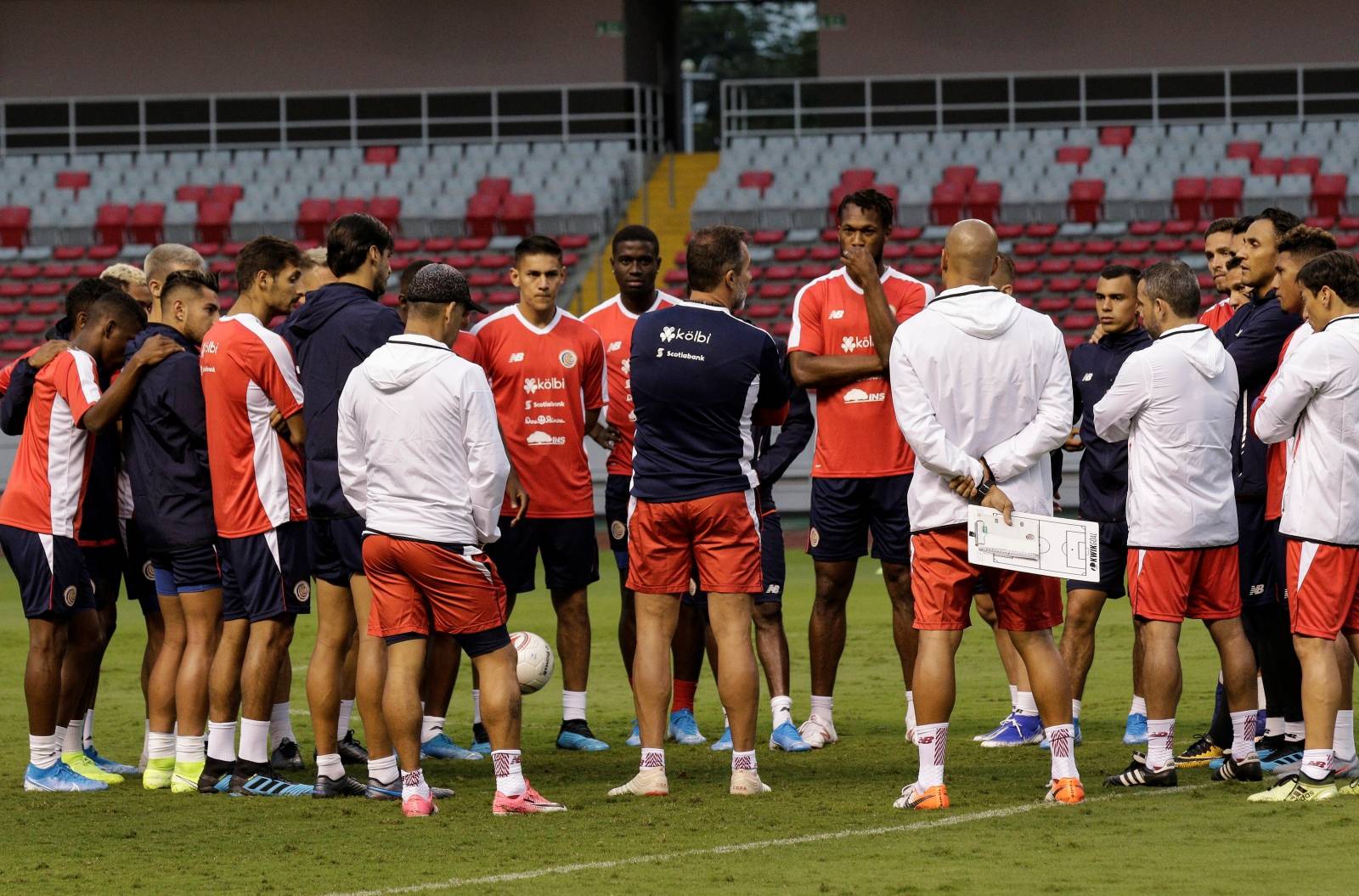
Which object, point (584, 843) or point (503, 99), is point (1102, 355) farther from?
point (503, 99)

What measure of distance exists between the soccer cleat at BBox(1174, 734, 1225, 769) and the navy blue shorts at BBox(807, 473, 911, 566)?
1.63 meters

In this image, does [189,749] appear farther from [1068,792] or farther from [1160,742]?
[1160,742]

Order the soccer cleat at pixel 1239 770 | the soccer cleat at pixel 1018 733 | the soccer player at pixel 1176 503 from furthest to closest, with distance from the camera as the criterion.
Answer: the soccer cleat at pixel 1018 733
the soccer cleat at pixel 1239 770
the soccer player at pixel 1176 503

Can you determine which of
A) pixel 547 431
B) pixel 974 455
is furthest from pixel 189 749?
pixel 974 455

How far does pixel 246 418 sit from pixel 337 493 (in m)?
0.56

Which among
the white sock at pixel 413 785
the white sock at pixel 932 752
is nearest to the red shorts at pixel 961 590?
the white sock at pixel 932 752

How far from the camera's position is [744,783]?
7324mm

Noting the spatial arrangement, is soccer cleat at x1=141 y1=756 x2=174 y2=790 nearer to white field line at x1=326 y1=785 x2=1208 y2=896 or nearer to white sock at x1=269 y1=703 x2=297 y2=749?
white sock at x1=269 y1=703 x2=297 y2=749

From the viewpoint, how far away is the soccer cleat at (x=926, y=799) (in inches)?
270

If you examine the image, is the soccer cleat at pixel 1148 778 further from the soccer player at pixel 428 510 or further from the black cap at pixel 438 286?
the black cap at pixel 438 286

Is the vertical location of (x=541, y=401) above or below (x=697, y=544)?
above

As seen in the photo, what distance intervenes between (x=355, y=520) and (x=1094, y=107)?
28.4 m

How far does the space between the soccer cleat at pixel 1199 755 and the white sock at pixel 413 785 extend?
10.5ft

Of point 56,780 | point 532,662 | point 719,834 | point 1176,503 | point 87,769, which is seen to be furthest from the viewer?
point 532,662
